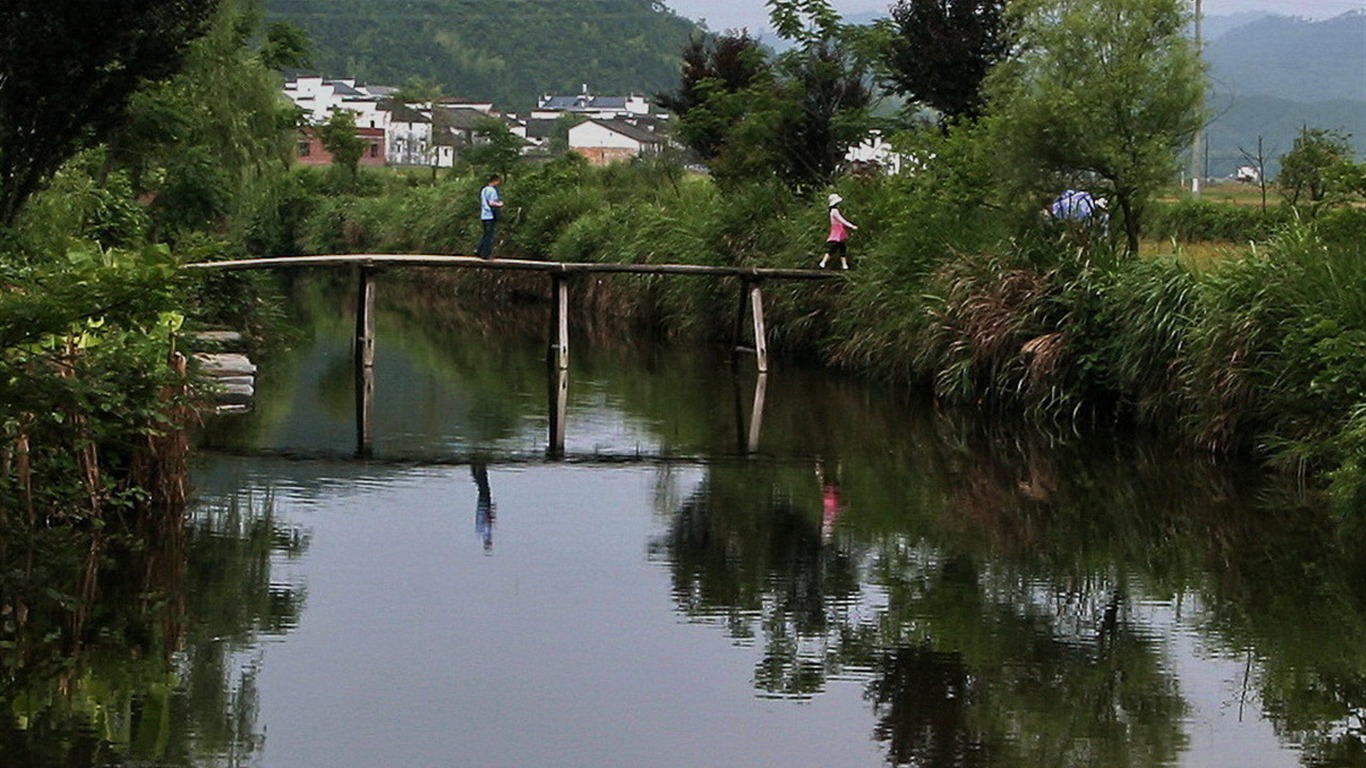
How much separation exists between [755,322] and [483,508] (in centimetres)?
1382

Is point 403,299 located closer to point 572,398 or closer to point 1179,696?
point 572,398

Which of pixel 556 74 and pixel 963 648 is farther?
pixel 556 74

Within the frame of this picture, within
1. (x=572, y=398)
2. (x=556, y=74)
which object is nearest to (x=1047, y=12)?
(x=572, y=398)

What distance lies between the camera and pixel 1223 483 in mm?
17375

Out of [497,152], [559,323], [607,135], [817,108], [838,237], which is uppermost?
[607,135]

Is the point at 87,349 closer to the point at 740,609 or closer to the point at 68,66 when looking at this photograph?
the point at 740,609

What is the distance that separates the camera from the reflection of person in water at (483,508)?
46.2 ft

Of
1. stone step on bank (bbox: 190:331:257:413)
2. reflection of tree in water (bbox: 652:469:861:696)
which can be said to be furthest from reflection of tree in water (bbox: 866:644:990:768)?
stone step on bank (bbox: 190:331:257:413)

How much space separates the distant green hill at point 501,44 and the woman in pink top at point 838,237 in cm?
12132

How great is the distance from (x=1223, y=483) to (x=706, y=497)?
14.1 ft

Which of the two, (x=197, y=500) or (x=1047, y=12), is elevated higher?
(x=1047, y=12)

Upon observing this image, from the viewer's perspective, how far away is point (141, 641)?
10.5 metres

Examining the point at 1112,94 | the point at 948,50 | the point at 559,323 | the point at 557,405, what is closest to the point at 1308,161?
the point at 948,50

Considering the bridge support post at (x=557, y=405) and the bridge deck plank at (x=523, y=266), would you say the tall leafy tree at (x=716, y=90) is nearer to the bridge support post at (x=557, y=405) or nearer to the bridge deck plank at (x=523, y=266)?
the bridge deck plank at (x=523, y=266)
